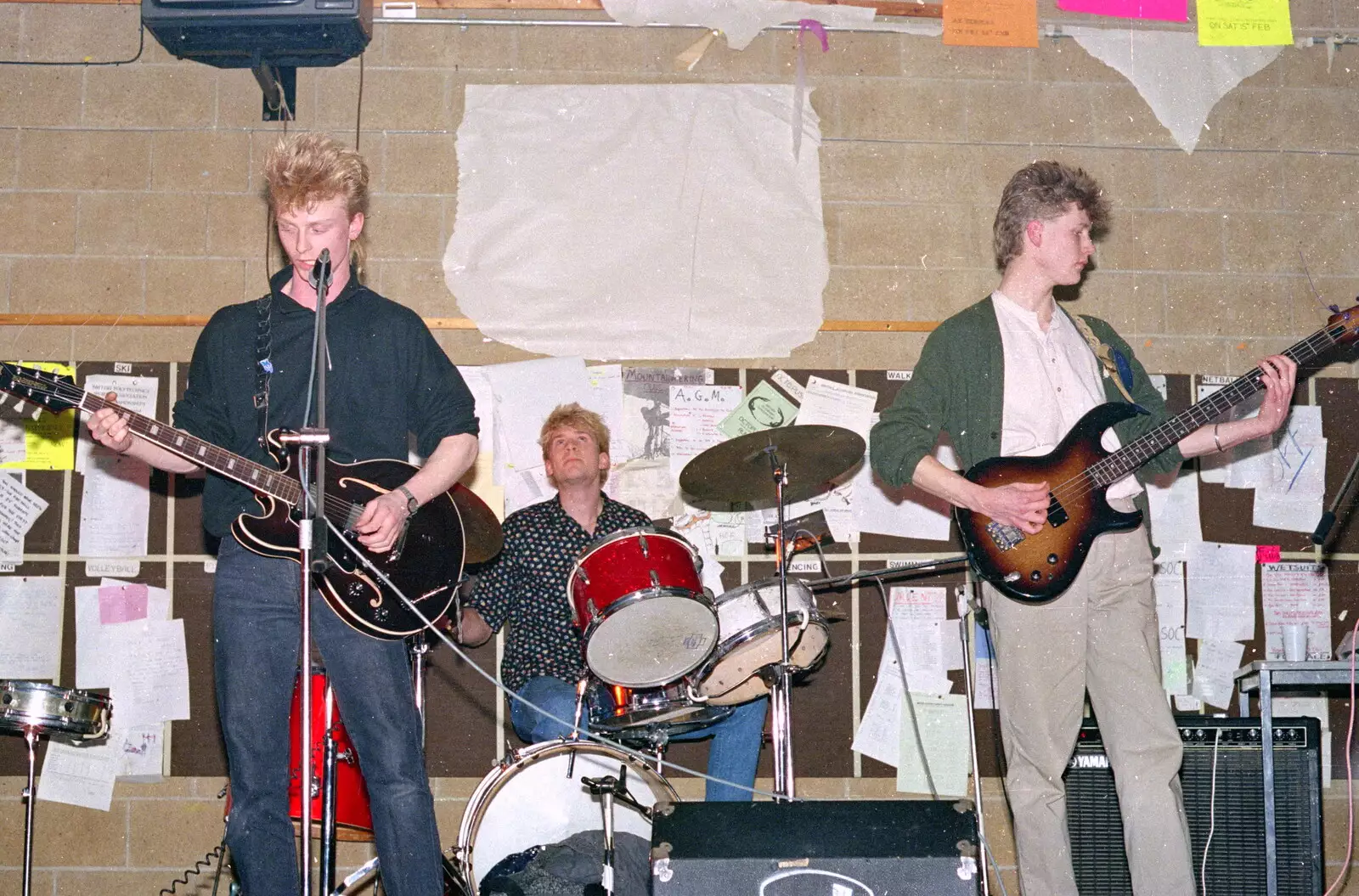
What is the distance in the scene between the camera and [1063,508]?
129 inches

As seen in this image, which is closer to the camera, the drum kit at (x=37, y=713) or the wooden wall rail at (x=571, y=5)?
the drum kit at (x=37, y=713)

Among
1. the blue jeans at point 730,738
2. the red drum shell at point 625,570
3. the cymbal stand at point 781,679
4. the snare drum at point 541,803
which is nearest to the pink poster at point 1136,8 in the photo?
the cymbal stand at point 781,679

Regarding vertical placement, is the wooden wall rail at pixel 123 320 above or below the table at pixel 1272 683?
above

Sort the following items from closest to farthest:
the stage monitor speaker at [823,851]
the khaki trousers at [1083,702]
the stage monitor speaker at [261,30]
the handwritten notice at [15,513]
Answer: the stage monitor speaker at [823,851] < the khaki trousers at [1083,702] < the stage monitor speaker at [261,30] < the handwritten notice at [15,513]

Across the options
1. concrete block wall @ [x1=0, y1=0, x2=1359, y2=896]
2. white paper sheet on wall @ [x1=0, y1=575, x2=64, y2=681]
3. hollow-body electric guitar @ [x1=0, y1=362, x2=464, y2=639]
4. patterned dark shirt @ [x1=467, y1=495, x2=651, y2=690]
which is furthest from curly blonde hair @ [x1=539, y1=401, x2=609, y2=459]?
white paper sheet on wall @ [x1=0, y1=575, x2=64, y2=681]

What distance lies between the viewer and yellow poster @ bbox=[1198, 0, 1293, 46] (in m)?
4.88

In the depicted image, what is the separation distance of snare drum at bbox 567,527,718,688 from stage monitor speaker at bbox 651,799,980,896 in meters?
0.90

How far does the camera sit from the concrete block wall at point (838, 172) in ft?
15.3

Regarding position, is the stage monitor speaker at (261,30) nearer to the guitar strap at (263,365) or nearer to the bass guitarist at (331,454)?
the bass guitarist at (331,454)

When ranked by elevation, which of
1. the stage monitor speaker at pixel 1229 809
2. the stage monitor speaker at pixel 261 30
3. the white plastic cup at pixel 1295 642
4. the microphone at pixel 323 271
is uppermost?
the stage monitor speaker at pixel 261 30

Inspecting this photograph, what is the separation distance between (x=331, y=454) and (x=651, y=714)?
1207 millimetres

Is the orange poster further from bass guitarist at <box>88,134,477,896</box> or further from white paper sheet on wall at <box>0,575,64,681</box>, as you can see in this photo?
white paper sheet on wall at <box>0,575,64,681</box>

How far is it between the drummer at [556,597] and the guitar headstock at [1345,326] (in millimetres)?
1938

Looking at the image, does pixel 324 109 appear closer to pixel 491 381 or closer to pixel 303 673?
pixel 491 381
